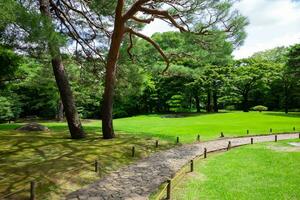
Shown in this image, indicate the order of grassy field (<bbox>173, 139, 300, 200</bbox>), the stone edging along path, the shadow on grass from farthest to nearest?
grassy field (<bbox>173, 139, 300, 200</bbox>) → the shadow on grass → the stone edging along path

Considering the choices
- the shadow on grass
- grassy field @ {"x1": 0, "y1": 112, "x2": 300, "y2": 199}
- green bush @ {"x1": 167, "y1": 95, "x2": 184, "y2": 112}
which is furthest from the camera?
green bush @ {"x1": 167, "y1": 95, "x2": 184, "y2": 112}

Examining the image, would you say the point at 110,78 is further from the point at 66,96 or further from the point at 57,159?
the point at 57,159

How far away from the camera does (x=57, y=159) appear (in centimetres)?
1307

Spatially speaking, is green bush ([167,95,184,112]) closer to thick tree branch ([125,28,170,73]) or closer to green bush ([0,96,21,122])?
green bush ([0,96,21,122])

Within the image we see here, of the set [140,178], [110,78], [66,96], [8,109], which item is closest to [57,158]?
→ [140,178]

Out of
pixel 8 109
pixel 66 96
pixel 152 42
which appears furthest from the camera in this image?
pixel 8 109

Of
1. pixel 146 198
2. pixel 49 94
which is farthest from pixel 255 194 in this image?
pixel 49 94

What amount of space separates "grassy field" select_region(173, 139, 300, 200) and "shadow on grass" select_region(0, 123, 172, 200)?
3.29 m

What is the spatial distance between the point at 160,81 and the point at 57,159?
39.7 meters

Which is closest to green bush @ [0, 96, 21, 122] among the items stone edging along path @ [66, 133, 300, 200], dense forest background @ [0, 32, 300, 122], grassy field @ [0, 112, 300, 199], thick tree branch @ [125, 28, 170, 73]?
dense forest background @ [0, 32, 300, 122]

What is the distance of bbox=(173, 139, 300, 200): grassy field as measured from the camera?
1051cm

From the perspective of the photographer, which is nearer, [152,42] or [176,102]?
[152,42]

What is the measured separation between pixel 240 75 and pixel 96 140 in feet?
126

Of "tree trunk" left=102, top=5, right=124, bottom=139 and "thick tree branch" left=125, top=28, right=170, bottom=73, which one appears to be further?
"thick tree branch" left=125, top=28, right=170, bottom=73
